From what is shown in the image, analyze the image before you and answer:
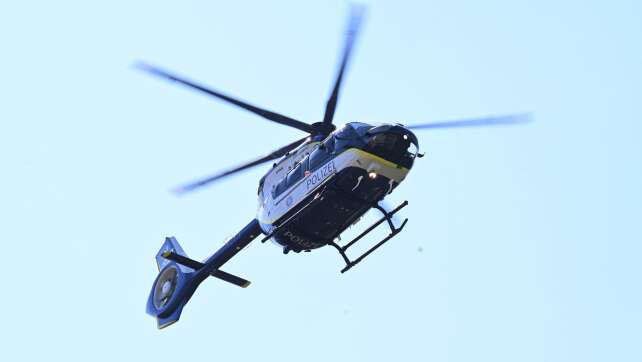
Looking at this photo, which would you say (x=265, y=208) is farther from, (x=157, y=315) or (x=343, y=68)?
(x=157, y=315)

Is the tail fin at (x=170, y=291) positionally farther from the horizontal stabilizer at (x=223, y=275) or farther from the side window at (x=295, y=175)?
the side window at (x=295, y=175)

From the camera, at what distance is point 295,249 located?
24.4m

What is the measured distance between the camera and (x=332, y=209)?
22703 millimetres

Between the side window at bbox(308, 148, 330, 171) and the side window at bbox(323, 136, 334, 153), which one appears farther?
the side window at bbox(308, 148, 330, 171)

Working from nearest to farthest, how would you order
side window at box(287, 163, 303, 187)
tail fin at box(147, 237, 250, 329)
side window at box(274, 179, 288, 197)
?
side window at box(287, 163, 303, 187) < side window at box(274, 179, 288, 197) < tail fin at box(147, 237, 250, 329)

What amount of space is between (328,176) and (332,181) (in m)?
0.23

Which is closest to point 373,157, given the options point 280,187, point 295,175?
point 295,175

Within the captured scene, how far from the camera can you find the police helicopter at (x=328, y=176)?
21.6 meters

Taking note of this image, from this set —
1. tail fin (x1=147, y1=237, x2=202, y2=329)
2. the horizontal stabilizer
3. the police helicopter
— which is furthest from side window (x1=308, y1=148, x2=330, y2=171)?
tail fin (x1=147, y1=237, x2=202, y2=329)

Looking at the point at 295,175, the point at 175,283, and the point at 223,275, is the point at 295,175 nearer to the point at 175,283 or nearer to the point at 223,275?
the point at 223,275

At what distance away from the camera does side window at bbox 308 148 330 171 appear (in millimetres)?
22609

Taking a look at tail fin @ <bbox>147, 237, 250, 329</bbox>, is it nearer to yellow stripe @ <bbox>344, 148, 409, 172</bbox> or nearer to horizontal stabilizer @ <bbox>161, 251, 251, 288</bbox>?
horizontal stabilizer @ <bbox>161, 251, 251, 288</bbox>

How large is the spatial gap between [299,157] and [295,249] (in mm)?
2681

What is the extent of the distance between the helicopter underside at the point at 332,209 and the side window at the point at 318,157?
31.0 inches
